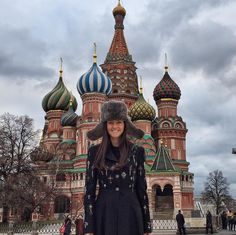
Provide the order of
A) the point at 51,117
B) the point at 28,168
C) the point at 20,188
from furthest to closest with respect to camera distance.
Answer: the point at 51,117 < the point at 28,168 < the point at 20,188

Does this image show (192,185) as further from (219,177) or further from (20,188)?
(20,188)

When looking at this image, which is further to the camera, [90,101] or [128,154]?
[90,101]

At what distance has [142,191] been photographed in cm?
373

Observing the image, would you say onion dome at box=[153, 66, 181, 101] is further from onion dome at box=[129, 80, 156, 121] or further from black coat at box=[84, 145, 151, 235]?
black coat at box=[84, 145, 151, 235]

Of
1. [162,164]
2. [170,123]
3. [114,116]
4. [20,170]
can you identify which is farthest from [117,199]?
[170,123]

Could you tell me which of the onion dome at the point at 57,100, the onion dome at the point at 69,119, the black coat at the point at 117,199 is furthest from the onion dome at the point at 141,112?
the black coat at the point at 117,199

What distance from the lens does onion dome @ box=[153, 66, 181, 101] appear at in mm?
47000

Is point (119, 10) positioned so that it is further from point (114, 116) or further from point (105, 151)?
point (105, 151)

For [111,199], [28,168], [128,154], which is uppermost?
[28,168]

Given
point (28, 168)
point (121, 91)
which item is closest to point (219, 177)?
point (121, 91)

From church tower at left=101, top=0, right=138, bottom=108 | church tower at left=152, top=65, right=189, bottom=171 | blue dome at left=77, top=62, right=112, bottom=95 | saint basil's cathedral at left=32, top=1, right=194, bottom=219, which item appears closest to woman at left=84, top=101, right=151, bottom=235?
saint basil's cathedral at left=32, top=1, right=194, bottom=219

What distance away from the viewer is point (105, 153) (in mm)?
3693

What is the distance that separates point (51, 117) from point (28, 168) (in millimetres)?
20411

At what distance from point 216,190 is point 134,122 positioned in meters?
18.3
